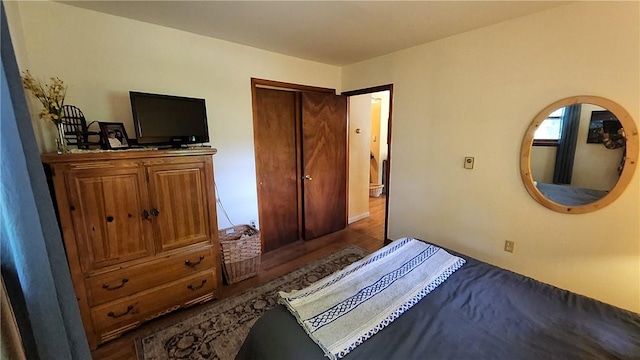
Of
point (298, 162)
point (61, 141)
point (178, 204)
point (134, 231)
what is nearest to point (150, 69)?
point (61, 141)

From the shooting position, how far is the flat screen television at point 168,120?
1.96 m

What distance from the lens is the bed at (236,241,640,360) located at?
1.06 m

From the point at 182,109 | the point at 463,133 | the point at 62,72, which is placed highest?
the point at 62,72

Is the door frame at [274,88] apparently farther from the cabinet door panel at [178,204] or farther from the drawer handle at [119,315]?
the drawer handle at [119,315]

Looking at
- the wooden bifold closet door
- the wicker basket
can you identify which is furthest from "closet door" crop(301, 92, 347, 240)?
the wicker basket

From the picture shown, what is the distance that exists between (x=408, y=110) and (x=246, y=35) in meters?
1.86

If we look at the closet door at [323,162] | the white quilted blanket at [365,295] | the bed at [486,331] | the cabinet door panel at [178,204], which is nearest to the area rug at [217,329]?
the cabinet door panel at [178,204]

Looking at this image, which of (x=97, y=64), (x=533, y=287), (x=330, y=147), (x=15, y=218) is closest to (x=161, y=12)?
(x=97, y=64)

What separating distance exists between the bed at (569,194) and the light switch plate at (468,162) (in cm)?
53

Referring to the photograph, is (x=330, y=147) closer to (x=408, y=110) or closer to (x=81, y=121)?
(x=408, y=110)

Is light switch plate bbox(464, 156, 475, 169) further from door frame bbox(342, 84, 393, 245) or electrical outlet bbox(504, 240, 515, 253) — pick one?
door frame bbox(342, 84, 393, 245)

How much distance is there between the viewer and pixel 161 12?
6.40 ft

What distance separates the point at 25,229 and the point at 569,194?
3.07 metres

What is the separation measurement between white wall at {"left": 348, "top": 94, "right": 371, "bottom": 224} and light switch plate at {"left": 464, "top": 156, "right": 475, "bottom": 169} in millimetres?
1789
